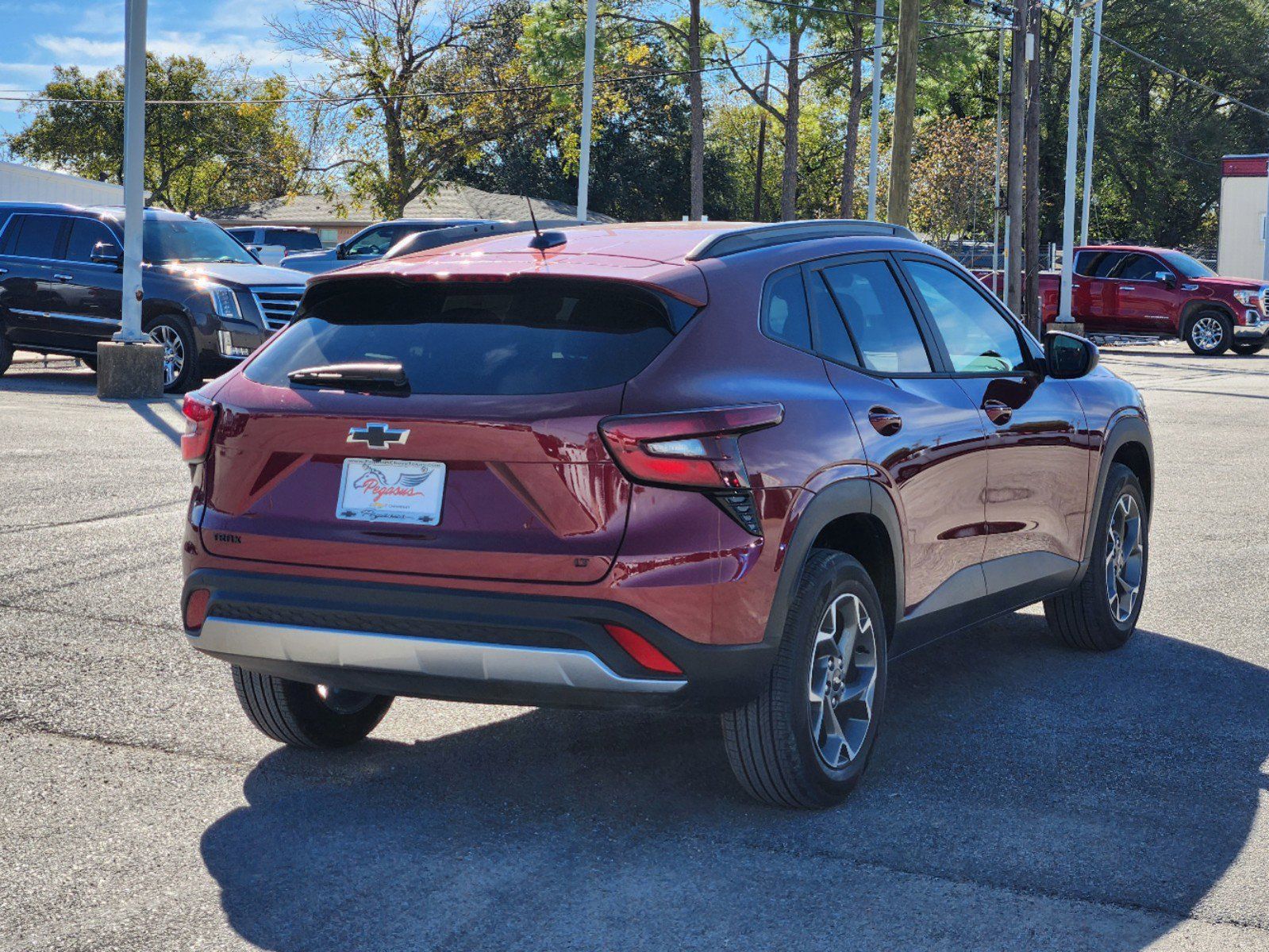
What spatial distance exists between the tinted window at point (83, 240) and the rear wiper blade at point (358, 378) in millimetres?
15126

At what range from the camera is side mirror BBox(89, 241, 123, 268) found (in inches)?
697

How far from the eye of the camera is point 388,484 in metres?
4.20

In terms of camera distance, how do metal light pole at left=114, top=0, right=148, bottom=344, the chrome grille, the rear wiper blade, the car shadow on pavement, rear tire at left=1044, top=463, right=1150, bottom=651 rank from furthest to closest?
1. the chrome grille
2. metal light pole at left=114, top=0, right=148, bottom=344
3. rear tire at left=1044, top=463, right=1150, bottom=651
4. the rear wiper blade
5. the car shadow on pavement

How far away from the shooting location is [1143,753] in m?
5.21

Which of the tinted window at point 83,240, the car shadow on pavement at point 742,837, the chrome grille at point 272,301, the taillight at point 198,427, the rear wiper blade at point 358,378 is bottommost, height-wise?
the car shadow on pavement at point 742,837

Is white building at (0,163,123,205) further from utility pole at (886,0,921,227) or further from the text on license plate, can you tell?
the text on license plate

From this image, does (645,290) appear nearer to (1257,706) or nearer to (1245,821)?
(1245,821)

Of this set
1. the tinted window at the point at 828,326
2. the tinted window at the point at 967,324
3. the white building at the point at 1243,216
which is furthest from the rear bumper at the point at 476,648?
the white building at the point at 1243,216

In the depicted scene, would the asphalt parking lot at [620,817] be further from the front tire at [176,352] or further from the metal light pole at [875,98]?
the metal light pole at [875,98]

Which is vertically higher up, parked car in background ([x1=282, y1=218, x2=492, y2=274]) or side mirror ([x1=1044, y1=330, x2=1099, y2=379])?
parked car in background ([x1=282, y1=218, x2=492, y2=274])

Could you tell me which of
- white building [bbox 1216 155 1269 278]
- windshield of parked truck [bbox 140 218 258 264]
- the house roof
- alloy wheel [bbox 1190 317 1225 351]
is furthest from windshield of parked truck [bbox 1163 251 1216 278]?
the house roof

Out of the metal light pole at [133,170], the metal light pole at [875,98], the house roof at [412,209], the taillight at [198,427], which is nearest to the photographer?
the taillight at [198,427]

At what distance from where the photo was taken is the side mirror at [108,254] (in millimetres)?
17703

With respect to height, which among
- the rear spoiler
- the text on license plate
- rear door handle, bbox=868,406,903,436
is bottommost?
the text on license plate
